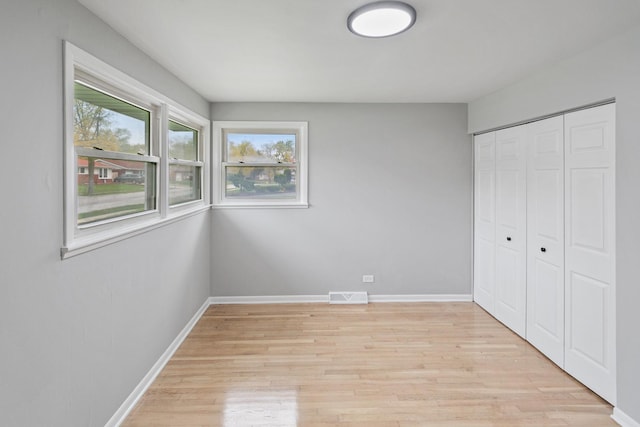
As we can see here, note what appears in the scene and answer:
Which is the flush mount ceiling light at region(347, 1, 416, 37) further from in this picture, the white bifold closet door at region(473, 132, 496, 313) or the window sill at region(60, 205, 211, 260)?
the white bifold closet door at region(473, 132, 496, 313)

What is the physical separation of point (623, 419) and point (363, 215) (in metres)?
2.94

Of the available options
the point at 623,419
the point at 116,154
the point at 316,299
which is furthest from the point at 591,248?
the point at 116,154

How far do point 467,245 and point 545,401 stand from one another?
7.47 feet

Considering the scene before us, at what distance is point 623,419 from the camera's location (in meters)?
2.27

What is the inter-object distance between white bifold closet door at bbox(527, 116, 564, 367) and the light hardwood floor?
21 cm

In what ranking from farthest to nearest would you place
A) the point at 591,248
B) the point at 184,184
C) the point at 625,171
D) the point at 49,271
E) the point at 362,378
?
the point at 184,184 < the point at 362,378 < the point at 591,248 < the point at 625,171 < the point at 49,271

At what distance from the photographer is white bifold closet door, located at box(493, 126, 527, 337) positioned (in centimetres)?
351

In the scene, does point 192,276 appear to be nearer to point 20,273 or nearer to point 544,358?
point 20,273

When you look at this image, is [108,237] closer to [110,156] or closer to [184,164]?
[110,156]

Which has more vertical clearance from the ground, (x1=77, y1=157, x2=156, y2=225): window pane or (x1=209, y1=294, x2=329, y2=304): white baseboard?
(x1=77, y1=157, x2=156, y2=225): window pane

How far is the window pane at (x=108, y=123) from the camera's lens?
6.68 feet

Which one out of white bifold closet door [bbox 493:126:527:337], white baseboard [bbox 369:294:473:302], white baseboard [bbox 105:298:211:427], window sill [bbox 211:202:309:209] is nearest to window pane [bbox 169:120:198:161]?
window sill [bbox 211:202:309:209]

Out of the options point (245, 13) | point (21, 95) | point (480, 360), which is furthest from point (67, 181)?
point (480, 360)

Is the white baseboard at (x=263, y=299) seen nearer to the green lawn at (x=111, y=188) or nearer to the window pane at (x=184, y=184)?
the window pane at (x=184, y=184)
